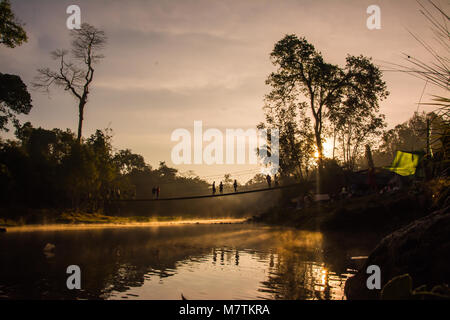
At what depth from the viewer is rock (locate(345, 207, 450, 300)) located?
3.40 meters

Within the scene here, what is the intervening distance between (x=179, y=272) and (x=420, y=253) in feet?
17.6

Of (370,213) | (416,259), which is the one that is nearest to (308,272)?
(416,259)

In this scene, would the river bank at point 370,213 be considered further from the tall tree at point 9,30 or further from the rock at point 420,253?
the tall tree at point 9,30

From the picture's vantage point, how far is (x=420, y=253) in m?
3.64

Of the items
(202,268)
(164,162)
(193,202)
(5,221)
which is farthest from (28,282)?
(164,162)

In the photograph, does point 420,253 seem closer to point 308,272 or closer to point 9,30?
point 308,272

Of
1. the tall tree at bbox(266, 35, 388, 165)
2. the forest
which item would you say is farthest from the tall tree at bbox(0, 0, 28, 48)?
the tall tree at bbox(266, 35, 388, 165)

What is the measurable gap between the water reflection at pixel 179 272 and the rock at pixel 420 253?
168cm

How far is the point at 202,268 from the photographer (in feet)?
27.2

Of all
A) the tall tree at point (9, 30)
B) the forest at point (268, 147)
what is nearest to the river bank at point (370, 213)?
the forest at point (268, 147)

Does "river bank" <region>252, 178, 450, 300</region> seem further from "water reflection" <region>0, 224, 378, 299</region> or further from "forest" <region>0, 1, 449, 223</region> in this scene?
"forest" <region>0, 1, 449, 223</region>

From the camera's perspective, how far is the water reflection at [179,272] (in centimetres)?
592

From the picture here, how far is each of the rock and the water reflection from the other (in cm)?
168
